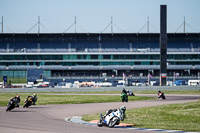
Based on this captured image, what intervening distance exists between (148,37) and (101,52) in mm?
15269

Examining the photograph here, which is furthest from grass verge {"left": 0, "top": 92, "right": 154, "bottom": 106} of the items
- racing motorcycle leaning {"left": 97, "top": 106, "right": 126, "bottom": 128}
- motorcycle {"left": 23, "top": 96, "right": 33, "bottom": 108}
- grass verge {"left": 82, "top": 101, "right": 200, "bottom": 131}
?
racing motorcycle leaning {"left": 97, "top": 106, "right": 126, "bottom": 128}

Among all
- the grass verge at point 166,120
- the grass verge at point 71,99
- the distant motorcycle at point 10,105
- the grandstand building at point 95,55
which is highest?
the grandstand building at point 95,55

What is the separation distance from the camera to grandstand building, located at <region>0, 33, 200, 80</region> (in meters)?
132

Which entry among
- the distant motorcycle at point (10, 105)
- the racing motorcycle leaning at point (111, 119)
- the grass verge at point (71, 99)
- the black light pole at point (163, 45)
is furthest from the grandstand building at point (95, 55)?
the racing motorcycle leaning at point (111, 119)

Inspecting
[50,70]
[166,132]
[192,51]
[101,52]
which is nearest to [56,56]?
[50,70]

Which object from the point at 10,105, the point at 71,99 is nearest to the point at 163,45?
the point at 71,99

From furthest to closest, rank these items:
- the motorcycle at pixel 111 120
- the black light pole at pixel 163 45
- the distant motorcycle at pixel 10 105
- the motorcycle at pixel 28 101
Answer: the black light pole at pixel 163 45 < the motorcycle at pixel 28 101 < the distant motorcycle at pixel 10 105 < the motorcycle at pixel 111 120

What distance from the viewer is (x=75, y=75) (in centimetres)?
13275

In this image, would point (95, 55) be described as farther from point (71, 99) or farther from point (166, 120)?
point (166, 120)

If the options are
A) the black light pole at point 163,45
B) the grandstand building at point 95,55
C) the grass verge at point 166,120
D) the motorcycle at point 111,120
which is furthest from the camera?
the grandstand building at point 95,55

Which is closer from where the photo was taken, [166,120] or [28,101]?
[166,120]

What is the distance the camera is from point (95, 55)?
13350 centimetres

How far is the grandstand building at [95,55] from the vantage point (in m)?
132

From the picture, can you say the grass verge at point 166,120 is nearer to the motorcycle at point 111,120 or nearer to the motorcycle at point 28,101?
the motorcycle at point 111,120
